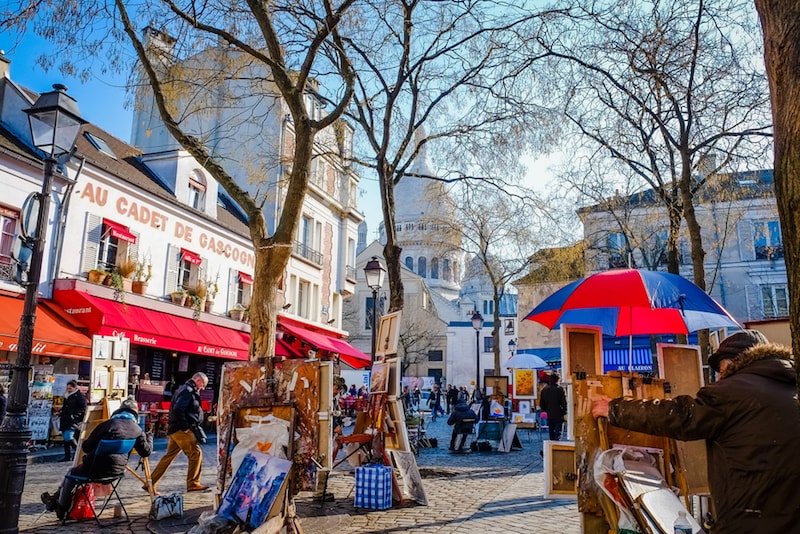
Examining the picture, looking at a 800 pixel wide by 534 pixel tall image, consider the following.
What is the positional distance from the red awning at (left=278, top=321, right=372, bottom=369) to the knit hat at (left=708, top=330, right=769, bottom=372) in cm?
2121

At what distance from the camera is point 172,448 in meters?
8.49

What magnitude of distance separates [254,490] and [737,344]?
376cm

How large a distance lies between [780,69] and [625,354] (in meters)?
30.9

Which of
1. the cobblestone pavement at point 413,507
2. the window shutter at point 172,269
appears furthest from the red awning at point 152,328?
the cobblestone pavement at point 413,507

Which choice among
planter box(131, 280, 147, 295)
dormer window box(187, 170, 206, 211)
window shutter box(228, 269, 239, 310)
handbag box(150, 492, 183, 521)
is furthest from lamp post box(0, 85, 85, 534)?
window shutter box(228, 269, 239, 310)

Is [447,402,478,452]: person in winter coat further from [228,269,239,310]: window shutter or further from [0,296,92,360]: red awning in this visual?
[228,269,239,310]: window shutter

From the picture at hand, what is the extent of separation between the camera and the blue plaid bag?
25.2 feet

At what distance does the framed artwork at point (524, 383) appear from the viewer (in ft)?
77.1

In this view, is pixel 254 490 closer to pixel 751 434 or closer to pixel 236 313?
pixel 751 434

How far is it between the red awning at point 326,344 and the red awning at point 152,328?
239cm

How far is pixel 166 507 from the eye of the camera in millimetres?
6988

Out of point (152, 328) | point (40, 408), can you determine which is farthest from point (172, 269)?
point (40, 408)

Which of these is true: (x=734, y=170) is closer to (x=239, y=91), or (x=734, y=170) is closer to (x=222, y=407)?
(x=222, y=407)

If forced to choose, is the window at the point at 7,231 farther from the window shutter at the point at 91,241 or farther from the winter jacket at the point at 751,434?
the winter jacket at the point at 751,434
